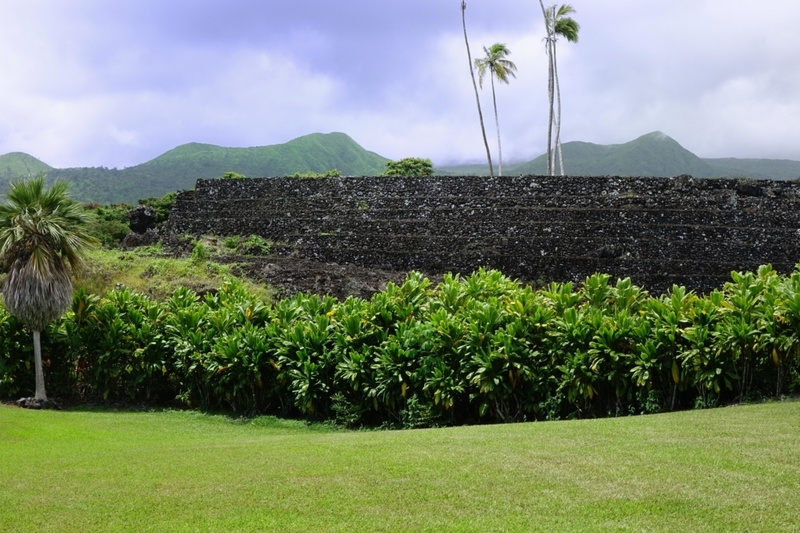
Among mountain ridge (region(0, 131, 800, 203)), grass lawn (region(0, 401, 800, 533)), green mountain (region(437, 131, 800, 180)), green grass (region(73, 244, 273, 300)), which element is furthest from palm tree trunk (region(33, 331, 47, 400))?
green mountain (region(437, 131, 800, 180))

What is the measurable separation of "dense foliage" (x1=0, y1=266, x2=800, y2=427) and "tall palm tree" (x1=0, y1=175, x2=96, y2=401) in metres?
0.54

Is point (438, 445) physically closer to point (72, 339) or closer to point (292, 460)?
point (292, 460)

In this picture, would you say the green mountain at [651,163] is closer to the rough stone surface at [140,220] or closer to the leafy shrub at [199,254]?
the rough stone surface at [140,220]

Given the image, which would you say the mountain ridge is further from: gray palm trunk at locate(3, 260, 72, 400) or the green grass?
gray palm trunk at locate(3, 260, 72, 400)

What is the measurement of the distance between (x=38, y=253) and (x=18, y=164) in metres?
104

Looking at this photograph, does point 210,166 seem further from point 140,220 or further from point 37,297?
point 37,297

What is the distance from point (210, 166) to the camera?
94125 millimetres

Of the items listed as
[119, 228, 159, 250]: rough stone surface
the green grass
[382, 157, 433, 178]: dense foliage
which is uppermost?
[382, 157, 433, 178]: dense foliage

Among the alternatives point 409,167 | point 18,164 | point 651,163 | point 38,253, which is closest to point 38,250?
point 38,253

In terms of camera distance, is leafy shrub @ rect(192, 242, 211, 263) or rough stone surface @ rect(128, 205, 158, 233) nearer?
leafy shrub @ rect(192, 242, 211, 263)

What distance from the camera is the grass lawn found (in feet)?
15.4

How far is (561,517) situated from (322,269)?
17.3m

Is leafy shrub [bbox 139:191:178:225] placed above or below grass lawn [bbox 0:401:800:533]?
above

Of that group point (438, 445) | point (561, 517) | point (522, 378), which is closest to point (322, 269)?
point (522, 378)
